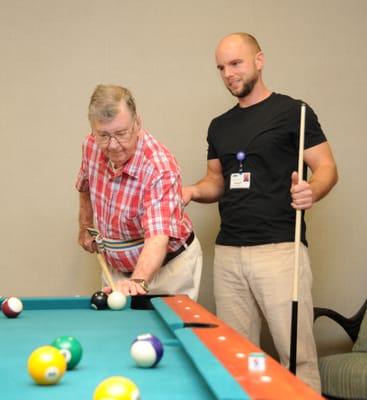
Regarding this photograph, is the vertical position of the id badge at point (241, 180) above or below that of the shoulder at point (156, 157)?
below

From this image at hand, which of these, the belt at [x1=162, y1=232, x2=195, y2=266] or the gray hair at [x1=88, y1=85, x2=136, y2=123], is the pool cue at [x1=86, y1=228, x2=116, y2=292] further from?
the gray hair at [x1=88, y1=85, x2=136, y2=123]

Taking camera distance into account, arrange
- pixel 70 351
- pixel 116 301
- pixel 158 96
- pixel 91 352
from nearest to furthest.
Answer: pixel 70 351 < pixel 91 352 < pixel 116 301 < pixel 158 96

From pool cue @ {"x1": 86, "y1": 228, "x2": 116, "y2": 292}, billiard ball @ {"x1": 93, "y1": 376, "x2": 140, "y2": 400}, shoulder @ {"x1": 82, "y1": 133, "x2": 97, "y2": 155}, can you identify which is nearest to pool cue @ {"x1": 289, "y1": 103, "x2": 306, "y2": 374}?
pool cue @ {"x1": 86, "y1": 228, "x2": 116, "y2": 292}

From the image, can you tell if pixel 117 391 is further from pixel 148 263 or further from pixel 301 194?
pixel 301 194

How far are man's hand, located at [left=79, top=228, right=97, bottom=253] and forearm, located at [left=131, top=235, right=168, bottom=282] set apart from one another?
1.88 feet

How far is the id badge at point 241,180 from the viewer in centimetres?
272

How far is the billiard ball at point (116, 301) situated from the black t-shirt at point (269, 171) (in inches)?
30.2

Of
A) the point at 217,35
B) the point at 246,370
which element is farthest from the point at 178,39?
the point at 246,370

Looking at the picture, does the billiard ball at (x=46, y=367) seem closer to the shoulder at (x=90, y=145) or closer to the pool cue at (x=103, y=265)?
the pool cue at (x=103, y=265)

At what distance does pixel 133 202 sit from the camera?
2479mm

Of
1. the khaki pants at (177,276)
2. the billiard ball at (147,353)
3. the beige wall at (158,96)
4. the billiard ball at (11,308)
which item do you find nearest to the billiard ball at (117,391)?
the billiard ball at (147,353)

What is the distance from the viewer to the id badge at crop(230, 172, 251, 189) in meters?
2.72

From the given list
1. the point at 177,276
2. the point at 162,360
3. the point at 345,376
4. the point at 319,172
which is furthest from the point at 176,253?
the point at 162,360

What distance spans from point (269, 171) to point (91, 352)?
1.44m
